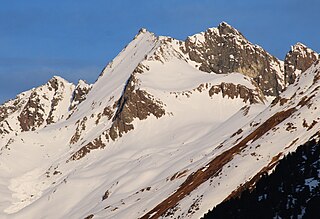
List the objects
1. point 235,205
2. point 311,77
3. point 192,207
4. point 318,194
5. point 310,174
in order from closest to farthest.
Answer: point 318,194 < point 310,174 < point 235,205 < point 192,207 < point 311,77

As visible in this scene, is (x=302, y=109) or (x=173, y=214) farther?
(x=302, y=109)

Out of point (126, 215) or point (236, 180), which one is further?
point (126, 215)

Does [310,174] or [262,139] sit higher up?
[262,139]

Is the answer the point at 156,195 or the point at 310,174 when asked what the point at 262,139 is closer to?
the point at 156,195

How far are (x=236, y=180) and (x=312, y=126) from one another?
54.2ft

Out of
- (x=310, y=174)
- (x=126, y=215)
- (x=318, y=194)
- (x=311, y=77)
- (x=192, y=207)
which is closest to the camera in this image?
(x=318, y=194)

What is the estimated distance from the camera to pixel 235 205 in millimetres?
104438

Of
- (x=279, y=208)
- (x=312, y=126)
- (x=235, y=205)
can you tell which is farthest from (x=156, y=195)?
(x=279, y=208)

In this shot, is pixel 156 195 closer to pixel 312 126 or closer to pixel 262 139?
pixel 262 139

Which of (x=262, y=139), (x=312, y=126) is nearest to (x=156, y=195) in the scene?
(x=262, y=139)

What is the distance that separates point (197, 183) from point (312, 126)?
85.6 ft

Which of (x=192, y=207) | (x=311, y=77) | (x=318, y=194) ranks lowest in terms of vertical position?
(x=318, y=194)

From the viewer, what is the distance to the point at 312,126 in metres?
154

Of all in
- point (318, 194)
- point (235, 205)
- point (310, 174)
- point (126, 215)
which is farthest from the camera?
point (126, 215)
